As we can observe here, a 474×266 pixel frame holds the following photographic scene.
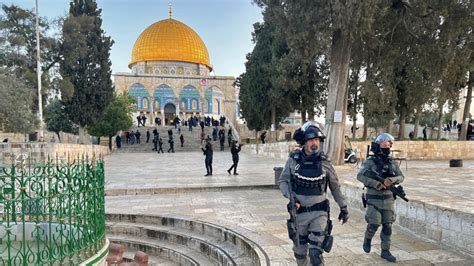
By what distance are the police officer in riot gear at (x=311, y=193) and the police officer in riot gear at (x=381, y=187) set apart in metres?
0.78

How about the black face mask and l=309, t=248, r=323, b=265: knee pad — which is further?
the black face mask

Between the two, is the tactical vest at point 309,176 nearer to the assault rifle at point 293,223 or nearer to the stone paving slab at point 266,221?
the assault rifle at point 293,223

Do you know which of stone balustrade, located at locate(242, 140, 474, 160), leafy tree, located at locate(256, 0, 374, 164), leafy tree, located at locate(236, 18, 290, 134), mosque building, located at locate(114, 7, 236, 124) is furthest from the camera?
mosque building, located at locate(114, 7, 236, 124)

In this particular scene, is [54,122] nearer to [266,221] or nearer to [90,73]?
[90,73]

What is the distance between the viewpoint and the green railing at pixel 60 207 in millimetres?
3451

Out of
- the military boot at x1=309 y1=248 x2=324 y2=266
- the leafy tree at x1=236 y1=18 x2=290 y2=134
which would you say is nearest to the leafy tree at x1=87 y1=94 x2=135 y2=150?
the leafy tree at x1=236 y1=18 x2=290 y2=134

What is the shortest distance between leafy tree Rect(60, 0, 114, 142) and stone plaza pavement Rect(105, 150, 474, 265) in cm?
1443

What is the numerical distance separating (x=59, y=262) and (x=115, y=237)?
3.23m

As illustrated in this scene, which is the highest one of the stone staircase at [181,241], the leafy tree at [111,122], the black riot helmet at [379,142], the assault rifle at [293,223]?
the leafy tree at [111,122]

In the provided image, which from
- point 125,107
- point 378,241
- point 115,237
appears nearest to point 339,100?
point 378,241

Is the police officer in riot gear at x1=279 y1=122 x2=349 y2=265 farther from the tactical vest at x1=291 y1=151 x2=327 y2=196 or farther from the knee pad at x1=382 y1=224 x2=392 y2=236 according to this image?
the knee pad at x1=382 y1=224 x2=392 y2=236

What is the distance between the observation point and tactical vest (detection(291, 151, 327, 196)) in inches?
138

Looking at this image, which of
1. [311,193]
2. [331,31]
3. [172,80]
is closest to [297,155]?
[311,193]

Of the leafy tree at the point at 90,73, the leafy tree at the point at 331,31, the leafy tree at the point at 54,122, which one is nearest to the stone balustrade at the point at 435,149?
the leafy tree at the point at 331,31
